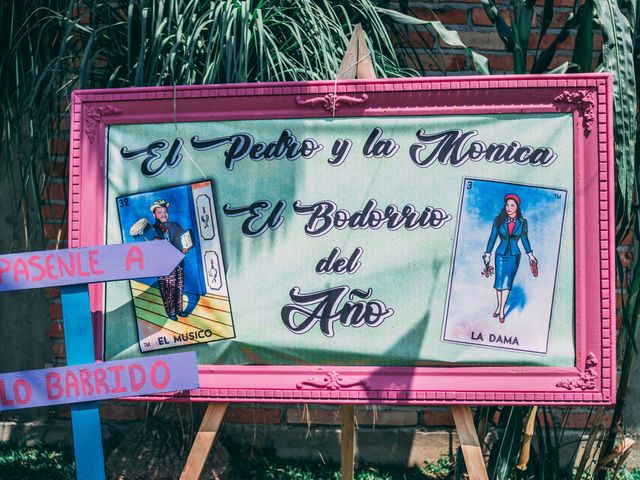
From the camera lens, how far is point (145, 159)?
8.52ft

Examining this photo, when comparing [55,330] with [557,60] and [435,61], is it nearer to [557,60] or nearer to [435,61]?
[435,61]

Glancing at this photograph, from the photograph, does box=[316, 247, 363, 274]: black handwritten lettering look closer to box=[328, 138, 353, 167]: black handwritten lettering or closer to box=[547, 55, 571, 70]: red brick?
box=[328, 138, 353, 167]: black handwritten lettering

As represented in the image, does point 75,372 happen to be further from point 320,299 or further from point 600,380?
point 600,380

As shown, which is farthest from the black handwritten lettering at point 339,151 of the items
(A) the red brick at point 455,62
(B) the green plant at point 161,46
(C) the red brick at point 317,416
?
(C) the red brick at point 317,416

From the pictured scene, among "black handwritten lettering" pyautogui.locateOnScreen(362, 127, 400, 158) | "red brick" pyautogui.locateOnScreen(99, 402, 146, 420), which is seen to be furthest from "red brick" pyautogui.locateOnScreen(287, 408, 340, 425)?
"black handwritten lettering" pyautogui.locateOnScreen(362, 127, 400, 158)

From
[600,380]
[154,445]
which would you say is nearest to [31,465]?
[154,445]

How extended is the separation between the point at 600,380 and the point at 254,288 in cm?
111

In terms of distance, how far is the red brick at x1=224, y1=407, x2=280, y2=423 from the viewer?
3.58 m

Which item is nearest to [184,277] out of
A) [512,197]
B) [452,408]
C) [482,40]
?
[452,408]

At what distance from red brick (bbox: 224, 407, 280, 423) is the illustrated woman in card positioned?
1.44 m

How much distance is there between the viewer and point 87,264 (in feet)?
7.71

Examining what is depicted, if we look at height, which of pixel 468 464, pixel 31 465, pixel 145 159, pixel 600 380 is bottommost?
pixel 31 465

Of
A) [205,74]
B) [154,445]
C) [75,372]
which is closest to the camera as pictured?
[75,372]

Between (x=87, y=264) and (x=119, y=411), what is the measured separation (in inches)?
58.2
